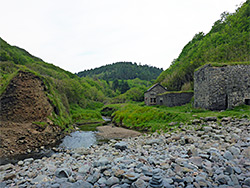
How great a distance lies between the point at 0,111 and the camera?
1421 cm

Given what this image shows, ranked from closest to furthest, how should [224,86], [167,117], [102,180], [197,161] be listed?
[102,180], [197,161], [224,86], [167,117]

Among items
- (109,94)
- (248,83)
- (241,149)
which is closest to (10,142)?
(241,149)

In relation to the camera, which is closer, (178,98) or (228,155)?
(228,155)

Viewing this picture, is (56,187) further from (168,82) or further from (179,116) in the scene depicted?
(168,82)

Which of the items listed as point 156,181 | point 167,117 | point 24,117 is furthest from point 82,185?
point 167,117

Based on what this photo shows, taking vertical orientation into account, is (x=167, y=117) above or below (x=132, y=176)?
below

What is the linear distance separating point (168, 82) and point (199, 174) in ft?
164

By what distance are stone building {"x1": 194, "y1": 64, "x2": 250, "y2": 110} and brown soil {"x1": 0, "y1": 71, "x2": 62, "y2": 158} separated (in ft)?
61.4

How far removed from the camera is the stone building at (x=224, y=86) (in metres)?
15.6

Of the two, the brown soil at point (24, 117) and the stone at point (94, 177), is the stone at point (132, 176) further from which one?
the brown soil at point (24, 117)

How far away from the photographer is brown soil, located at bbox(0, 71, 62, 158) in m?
12.4

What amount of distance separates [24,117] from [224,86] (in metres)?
22.6

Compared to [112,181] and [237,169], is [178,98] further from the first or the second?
[112,181]

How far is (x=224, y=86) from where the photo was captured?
1680 cm
